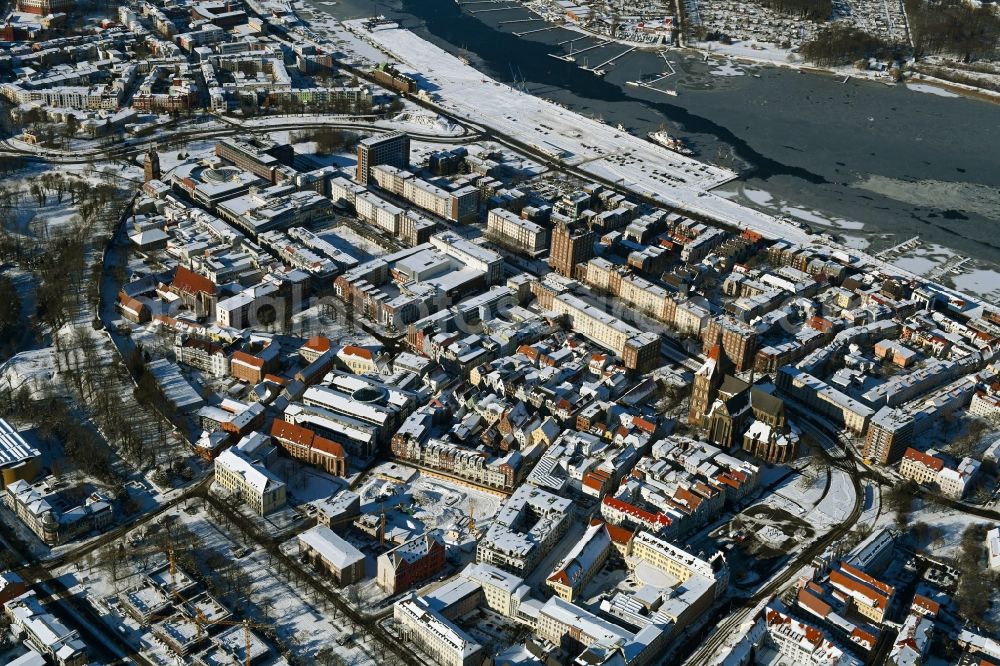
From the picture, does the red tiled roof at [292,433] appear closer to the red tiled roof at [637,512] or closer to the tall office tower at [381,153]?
the red tiled roof at [637,512]

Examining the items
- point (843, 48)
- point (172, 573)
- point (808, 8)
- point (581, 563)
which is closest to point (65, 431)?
point (172, 573)

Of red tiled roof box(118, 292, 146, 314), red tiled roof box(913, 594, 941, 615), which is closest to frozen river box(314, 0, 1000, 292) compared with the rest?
red tiled roof box(913, 594, 941, 615)

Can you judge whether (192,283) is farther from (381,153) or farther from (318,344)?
(381,153)

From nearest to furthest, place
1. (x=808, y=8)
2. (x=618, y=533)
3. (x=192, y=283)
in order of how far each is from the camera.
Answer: (x=618, y=533) < (x=192, y=283) < (x=808, y=8)

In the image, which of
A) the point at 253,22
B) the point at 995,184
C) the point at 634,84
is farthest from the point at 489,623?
the point at 253,22

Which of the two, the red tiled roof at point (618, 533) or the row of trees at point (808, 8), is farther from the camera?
the row of trees at point (808, 8)

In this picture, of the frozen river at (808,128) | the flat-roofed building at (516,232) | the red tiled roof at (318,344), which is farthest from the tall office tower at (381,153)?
the red tiled roof at (318,344)
